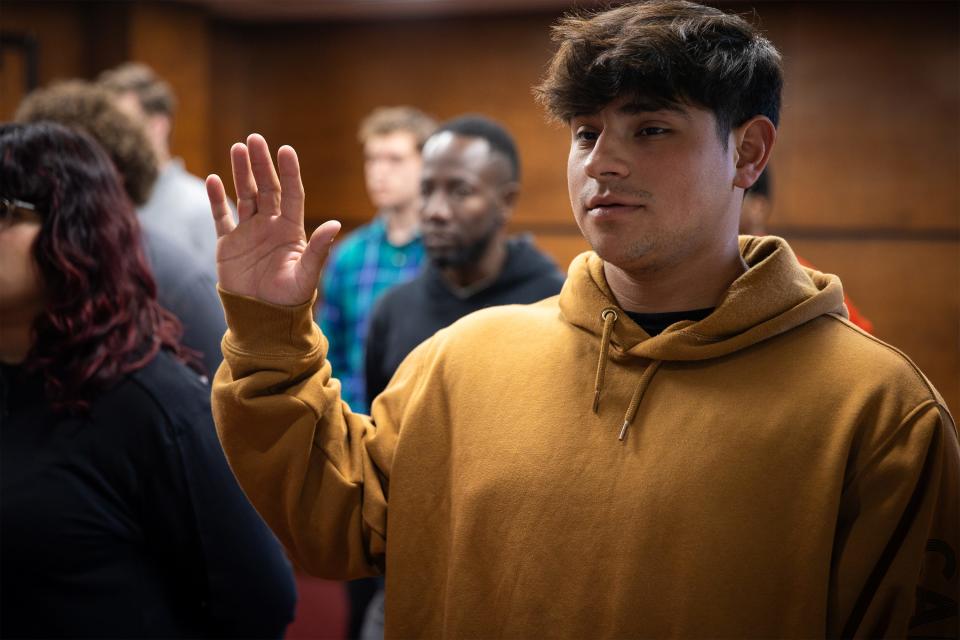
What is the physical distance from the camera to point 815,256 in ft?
14.0

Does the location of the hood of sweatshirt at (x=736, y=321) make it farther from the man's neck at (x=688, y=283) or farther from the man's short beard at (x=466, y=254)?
the man's short beard at (x=466, y=254)

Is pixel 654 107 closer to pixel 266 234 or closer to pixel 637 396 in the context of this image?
pixel 637 396

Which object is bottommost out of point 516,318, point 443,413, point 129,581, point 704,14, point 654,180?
point 129,581

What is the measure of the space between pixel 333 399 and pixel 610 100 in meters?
0.49

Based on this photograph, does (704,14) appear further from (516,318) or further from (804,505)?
(804,505)

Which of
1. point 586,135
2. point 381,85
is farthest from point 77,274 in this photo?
point 381,85

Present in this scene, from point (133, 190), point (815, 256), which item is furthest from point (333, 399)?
point (815, 256)

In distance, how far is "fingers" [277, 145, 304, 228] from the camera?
125 centimetres

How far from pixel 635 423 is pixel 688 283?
0.19 m

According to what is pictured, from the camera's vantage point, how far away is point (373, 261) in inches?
131

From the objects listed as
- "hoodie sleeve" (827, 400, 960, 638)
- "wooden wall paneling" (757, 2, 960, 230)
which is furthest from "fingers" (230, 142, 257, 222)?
"wooden wall paneling" (757, 2, 960, 230)

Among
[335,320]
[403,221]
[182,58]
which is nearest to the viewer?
[335,320]

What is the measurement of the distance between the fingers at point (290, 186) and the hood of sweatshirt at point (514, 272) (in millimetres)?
1232

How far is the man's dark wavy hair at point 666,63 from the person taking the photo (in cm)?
118
